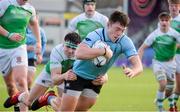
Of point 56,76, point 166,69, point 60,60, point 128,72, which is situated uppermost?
point 128,72

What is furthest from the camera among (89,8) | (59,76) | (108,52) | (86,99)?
(89,8)

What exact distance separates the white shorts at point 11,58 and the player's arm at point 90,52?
2.71m

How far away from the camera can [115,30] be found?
32.2 ft

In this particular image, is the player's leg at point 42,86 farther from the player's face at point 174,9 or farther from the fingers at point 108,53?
the player's face at point 174,9

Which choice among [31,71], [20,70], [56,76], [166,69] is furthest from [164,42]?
[56,76]

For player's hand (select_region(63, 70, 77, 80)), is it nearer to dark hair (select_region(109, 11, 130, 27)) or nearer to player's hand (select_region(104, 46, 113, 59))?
player's hand (select_region(104, 46, 113, 59))

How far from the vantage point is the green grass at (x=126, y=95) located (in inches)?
635

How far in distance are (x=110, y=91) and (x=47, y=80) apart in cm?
917

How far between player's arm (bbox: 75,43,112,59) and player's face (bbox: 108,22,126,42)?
329 millimetres

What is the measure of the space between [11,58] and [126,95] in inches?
307

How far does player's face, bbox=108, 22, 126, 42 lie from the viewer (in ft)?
32.1

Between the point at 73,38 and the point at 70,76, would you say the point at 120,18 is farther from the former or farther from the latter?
the point at 73,38

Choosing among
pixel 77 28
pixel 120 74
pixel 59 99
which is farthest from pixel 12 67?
pixel 120 74

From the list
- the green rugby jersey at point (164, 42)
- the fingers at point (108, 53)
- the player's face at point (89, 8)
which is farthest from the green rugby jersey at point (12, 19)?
the player's face at point (89, 8)
